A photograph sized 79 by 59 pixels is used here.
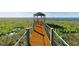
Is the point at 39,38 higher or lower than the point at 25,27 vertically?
lower

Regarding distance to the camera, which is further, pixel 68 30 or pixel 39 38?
pixel 39 38

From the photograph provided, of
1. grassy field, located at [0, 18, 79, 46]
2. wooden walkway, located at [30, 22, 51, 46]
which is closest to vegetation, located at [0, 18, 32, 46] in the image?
grassy field, located at [0, 18, 79, 46]

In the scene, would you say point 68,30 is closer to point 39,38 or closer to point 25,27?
point 39,38

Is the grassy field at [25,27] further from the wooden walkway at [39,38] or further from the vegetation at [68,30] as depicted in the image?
the wooden walkway at [39,38]

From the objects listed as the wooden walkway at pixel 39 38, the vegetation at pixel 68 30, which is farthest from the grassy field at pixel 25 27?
the wooden walkway at pixel 39 38

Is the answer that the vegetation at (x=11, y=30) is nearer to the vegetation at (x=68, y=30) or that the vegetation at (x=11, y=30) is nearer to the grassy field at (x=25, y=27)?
the grassy field at (x=25, y=27)

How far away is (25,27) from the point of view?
3.84 meters

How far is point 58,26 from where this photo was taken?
12.6 ft

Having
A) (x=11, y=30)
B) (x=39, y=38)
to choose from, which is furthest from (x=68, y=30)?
(x=11, y=30)

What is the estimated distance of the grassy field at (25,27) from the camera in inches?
150

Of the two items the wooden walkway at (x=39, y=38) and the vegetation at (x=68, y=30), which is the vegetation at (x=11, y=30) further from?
the vegetation at (x=68, y=30)

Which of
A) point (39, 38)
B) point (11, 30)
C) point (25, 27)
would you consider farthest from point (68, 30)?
point (11, 30)
